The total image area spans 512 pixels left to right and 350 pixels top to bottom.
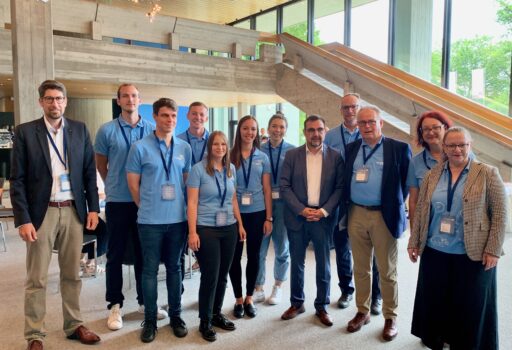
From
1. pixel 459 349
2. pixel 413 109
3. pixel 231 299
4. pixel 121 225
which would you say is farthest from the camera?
pixel 413 109

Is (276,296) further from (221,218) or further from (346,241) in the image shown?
(221,218)

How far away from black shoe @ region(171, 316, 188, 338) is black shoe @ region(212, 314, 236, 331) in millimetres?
224

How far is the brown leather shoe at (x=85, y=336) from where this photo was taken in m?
2.89

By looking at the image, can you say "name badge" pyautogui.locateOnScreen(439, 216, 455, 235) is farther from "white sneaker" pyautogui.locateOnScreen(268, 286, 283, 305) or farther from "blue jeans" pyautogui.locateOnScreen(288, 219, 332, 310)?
"white sneaker" pyautogui.locateOnScreen(268, 286, 283, 305)

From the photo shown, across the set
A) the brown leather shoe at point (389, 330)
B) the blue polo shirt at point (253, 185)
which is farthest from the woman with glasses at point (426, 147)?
→ the blue polo shirt at point (253, 185)

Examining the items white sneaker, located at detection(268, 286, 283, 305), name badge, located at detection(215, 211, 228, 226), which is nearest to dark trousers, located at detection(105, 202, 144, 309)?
name badge, located at detection(215, 211, 228, 226)

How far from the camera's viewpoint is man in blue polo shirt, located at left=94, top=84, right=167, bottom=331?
10.2ft

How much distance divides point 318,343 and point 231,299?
41.1 inches

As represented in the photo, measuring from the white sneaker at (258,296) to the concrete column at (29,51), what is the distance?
440 cm

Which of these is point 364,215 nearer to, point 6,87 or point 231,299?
point 231,299

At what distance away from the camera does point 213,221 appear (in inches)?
115

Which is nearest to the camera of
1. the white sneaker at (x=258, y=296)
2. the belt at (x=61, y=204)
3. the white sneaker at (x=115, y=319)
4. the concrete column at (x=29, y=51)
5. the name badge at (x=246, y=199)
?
the belt at (x=61, y=204)

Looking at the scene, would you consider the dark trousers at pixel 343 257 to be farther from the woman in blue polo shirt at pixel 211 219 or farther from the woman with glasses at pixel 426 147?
the woman in blue polo shirt at pixel 211 219

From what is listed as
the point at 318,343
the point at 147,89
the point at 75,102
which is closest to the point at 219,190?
the point at 318,343
